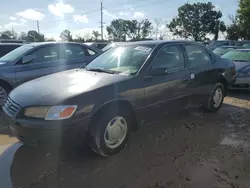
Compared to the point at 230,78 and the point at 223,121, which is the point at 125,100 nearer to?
the point at 223,121

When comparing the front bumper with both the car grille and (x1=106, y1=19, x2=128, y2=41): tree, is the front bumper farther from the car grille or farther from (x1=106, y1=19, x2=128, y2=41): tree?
(x1=106, y1=19, x2=128, y2=41): tree

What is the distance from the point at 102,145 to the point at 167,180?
3.05 ft

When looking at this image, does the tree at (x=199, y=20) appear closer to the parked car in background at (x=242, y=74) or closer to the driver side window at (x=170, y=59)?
the parked car in background at (x=242, y=74)

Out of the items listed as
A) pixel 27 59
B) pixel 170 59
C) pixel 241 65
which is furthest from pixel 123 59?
pixel 241 65

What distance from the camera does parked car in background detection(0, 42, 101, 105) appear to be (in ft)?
18.9

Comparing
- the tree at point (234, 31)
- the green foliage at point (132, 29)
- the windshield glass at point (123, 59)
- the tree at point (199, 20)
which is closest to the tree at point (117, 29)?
the green foliage at point (132, 29)

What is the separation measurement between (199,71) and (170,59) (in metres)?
0.83

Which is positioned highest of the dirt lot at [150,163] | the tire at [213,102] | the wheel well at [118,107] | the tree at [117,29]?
the tree at [117,29]

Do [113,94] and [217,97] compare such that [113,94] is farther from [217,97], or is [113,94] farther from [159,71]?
[217,97]

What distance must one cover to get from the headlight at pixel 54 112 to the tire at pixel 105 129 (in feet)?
1.16

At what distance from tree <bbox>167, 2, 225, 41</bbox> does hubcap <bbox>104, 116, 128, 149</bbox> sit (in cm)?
4853

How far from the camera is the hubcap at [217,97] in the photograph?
530 cm

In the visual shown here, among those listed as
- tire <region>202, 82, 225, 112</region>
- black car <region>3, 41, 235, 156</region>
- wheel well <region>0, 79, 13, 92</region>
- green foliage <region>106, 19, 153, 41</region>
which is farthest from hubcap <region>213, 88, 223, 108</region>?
green foliage <region>106, 19, 153, 41</region>

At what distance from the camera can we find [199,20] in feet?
158
